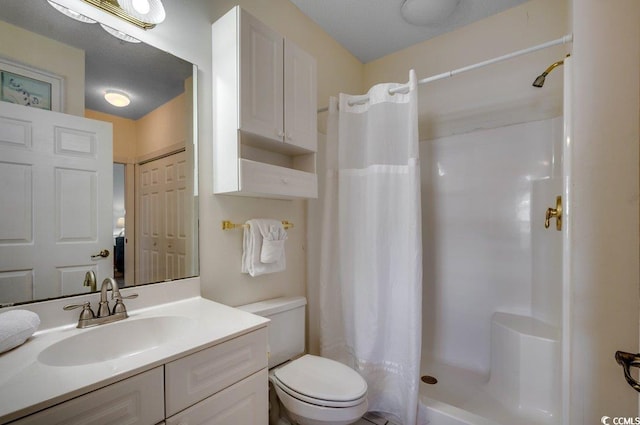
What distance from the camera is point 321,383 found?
50.1 inches

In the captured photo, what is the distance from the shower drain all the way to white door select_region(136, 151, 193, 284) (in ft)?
5.41

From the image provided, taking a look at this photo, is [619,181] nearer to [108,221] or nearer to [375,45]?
[108,221]

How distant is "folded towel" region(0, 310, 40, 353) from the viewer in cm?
77

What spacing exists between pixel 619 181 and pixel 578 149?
6.0 inches

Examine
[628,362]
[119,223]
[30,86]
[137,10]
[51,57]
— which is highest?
[137,10]

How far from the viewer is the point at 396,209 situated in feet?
5.33

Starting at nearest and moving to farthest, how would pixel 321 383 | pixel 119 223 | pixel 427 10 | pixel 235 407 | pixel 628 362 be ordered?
pixel 628 362, pixel 235 407, pixel 119 223, pixel 321 383, pixel 427 10

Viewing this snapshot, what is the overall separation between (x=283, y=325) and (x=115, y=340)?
78 cm

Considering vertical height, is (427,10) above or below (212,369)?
above

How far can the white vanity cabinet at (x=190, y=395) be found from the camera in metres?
0.66

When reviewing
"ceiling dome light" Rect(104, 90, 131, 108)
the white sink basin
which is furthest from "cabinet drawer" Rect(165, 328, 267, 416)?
"ceiling dome light" Rect(104, 90, 131, 108)

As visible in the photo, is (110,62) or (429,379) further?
(429,379)

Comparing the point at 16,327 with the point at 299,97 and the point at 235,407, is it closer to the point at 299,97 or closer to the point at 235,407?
the point at 235,407

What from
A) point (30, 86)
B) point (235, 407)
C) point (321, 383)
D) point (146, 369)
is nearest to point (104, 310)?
point (146, 369)
